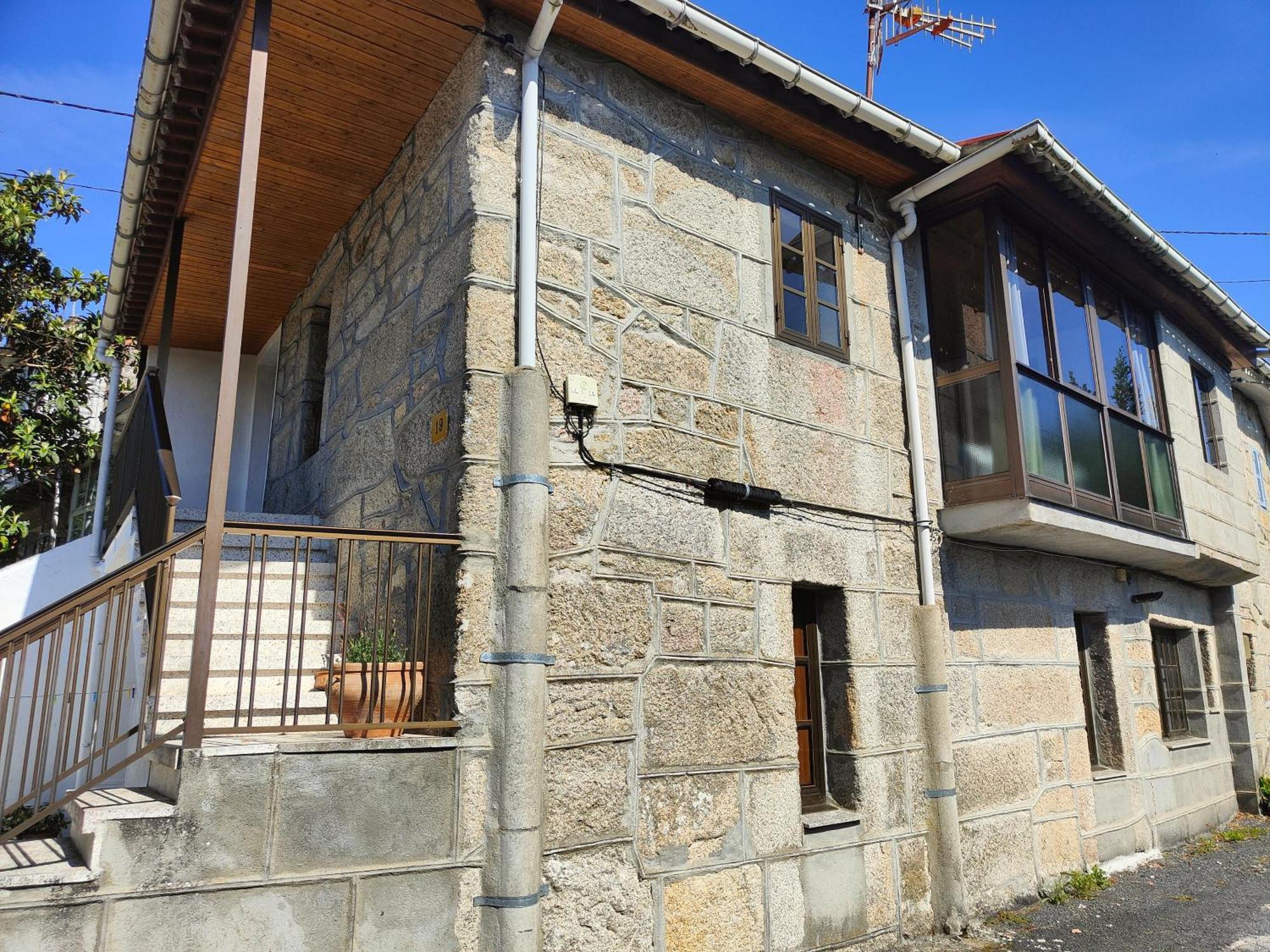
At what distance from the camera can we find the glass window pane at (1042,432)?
239 inches

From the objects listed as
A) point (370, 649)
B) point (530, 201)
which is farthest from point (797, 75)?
point (370, 649)

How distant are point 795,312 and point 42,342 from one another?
26.6ft

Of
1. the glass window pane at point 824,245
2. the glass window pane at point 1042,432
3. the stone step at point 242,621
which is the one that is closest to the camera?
the stone step at point 242,621

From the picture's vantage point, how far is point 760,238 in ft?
18.0

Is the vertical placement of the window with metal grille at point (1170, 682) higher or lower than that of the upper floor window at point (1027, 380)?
lower

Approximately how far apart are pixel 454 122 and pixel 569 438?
1.83 meters

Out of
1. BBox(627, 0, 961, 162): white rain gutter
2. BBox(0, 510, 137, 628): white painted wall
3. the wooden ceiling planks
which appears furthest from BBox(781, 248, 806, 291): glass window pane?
BBox(0, 510, 137, 628): white painted wall

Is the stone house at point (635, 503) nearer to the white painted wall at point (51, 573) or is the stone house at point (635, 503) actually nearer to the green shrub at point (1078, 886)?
the green shrub at point (1078, 886)

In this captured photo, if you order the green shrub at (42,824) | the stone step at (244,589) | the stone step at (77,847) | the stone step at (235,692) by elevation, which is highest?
the stone step at (244,589)

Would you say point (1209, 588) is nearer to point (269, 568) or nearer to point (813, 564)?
point (813, 564)

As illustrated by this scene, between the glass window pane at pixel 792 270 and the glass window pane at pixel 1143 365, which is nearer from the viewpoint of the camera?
the glass window pane at pixel 792 270

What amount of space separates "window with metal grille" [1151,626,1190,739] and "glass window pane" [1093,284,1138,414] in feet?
8.22

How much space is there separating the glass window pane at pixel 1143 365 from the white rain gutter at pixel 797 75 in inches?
126

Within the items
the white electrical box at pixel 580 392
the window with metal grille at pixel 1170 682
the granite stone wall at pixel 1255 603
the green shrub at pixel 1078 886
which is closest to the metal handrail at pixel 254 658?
the white electrical box at pixel 580 392
